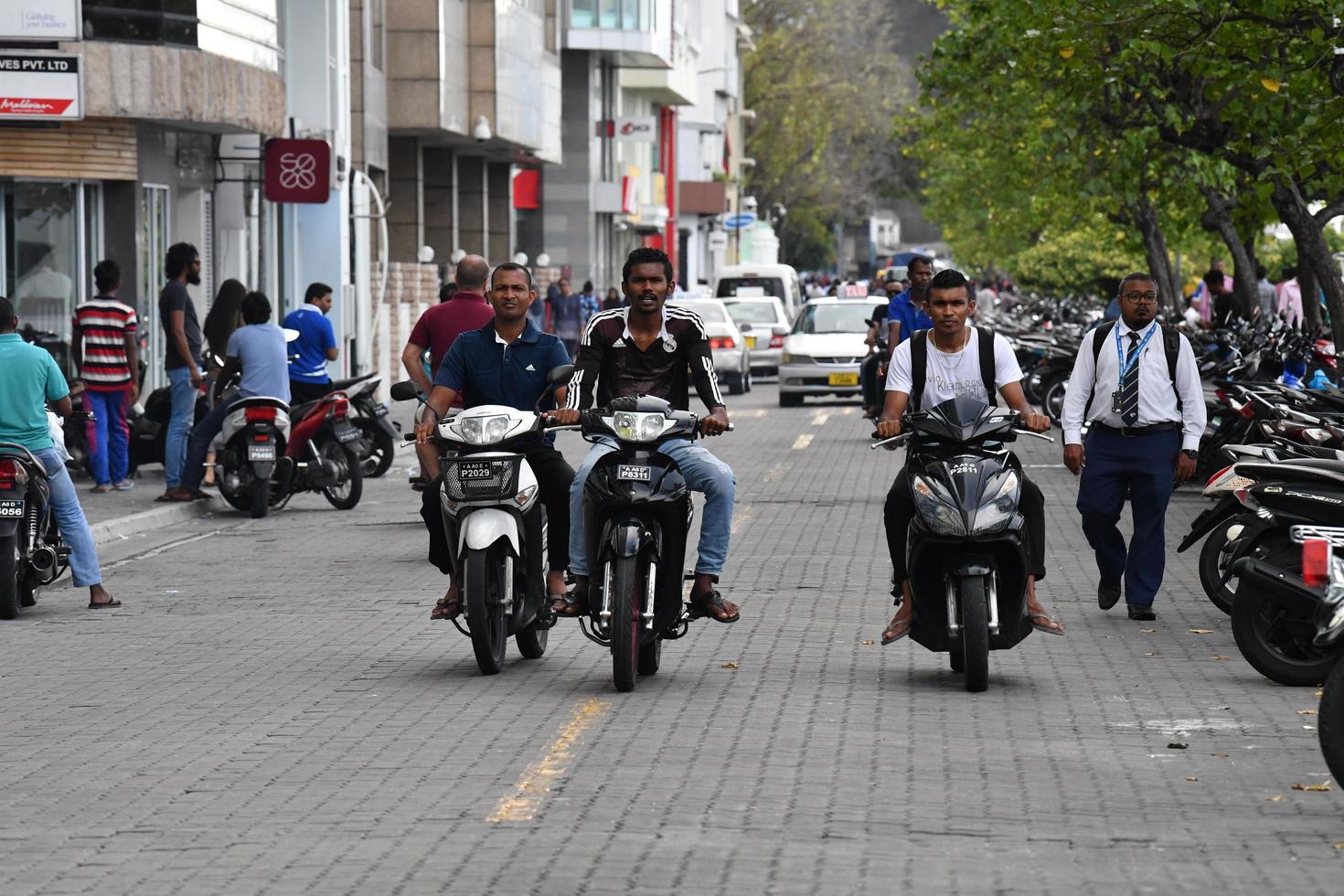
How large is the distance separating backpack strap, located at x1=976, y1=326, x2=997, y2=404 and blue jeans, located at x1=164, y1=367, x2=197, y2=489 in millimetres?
10525

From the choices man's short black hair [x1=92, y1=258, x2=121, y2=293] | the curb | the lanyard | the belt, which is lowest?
the curb

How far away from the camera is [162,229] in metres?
26.8

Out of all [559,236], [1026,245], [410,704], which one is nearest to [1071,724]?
[410,704]

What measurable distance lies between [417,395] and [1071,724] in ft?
17.6

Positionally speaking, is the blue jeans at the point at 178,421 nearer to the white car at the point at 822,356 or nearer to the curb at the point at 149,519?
the curb at the point at 149,519

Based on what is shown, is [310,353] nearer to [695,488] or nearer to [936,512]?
[695,488]

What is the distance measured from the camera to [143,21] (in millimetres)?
24297

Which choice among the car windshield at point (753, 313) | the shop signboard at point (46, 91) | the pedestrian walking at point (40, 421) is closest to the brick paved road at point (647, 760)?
the pedestrian walking at point (40, 421)

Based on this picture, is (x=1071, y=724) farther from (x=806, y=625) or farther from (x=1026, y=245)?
(x=1026, y=245)

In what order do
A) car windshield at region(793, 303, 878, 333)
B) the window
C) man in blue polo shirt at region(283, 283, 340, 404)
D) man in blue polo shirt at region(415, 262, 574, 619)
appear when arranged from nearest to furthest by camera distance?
man in blue polo shirt at region(415, 262, 574, 619) < man in blue polo shirt at region(283, 283, 340, 404) < the window < car windshield at region(793, 303, 878, 333)

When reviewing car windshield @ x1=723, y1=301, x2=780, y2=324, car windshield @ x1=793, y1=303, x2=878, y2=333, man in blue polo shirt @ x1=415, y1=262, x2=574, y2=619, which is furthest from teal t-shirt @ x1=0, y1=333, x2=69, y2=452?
car windshield @ x1=723, y1=301, x2=780, y2=324

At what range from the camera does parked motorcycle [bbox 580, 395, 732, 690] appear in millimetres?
9266

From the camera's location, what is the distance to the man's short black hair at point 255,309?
1809cm

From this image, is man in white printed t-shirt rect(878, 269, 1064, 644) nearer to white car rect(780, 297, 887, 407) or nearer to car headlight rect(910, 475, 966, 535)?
car headlight rect(910, 475, 966, 535)
